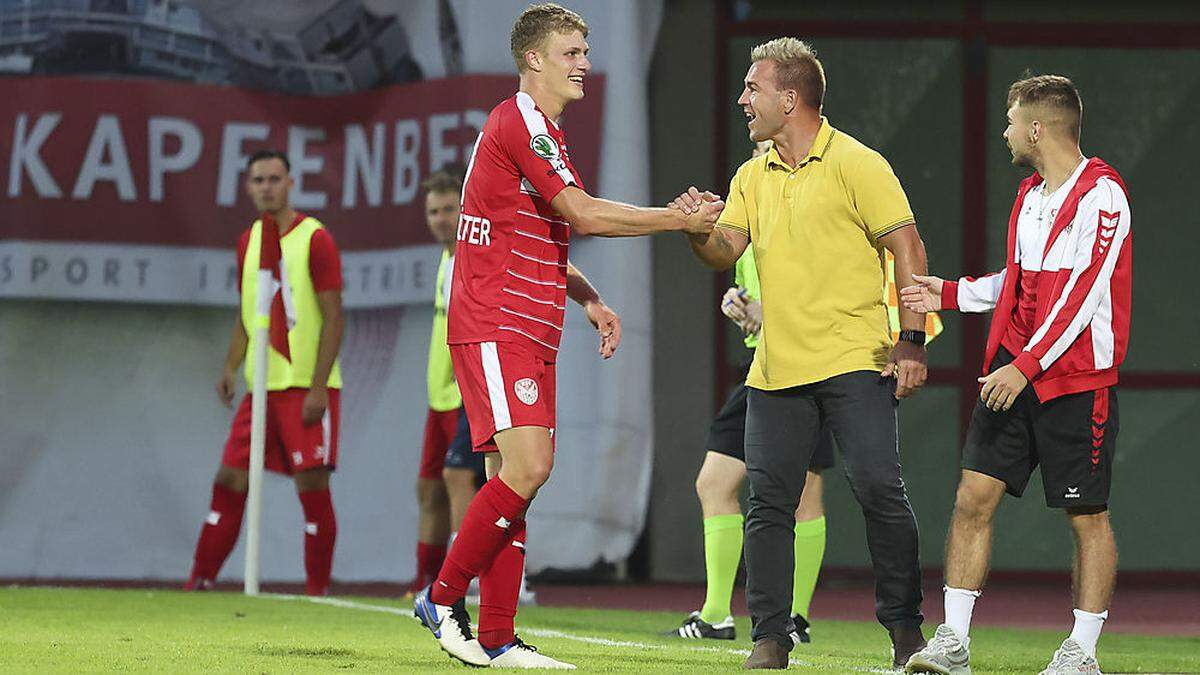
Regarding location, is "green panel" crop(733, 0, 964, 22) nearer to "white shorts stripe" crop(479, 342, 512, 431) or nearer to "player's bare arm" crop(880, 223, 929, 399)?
"player's bare arm" crop(880, 223, 929, 399)

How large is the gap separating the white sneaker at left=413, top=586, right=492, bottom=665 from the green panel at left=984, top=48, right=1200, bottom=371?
24.3 feet

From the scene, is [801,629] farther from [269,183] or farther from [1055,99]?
[269,183]

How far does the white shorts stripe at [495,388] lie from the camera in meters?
5.57

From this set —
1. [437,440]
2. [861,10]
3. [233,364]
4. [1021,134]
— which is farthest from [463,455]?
[861,10]

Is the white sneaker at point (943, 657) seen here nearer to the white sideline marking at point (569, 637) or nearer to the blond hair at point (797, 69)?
the white sideline marking at point (569, 637)

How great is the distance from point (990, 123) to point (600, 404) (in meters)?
3.24

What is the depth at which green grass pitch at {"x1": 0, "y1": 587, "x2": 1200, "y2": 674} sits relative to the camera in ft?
19.1

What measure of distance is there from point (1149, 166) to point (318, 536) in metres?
5.83

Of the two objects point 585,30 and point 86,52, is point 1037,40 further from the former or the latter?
point 585,30

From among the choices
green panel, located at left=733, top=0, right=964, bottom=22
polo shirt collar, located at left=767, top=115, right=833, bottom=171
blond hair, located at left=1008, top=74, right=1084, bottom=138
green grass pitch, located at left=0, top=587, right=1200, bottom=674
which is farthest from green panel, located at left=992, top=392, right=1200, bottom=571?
polo shirt collar, located at left=767, top=115, right=833, bottom=171

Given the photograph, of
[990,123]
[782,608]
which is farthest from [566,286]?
[990,123]

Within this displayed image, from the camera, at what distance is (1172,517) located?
490 inches

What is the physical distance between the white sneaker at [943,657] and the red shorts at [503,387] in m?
1.20

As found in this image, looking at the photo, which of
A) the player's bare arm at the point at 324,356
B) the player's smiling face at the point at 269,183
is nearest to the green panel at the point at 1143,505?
the player's bare arm at the point at 324,356
